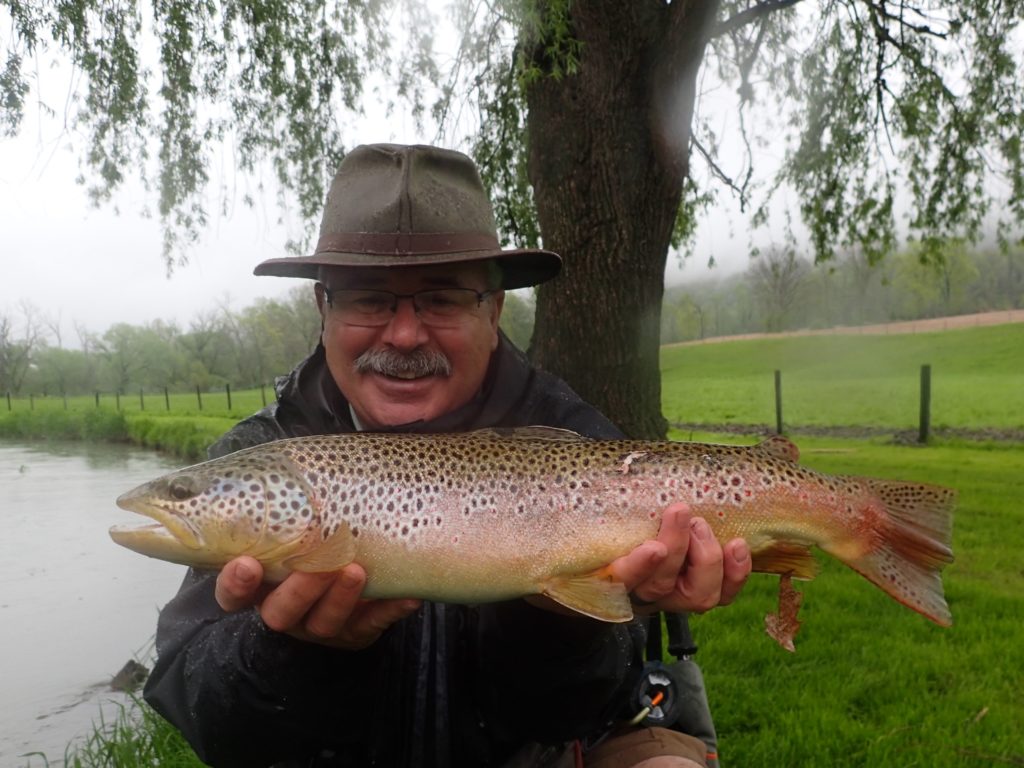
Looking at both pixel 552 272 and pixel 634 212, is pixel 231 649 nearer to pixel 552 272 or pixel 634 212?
pixel 552 272

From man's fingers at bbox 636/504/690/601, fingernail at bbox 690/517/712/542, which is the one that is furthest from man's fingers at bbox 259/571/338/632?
fingernail at bbox 690/517/712/542

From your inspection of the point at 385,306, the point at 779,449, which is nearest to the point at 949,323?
the point at 779,449

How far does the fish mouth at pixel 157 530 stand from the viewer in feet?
6.44

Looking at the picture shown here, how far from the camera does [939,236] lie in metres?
10.8

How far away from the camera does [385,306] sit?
2.74 metres

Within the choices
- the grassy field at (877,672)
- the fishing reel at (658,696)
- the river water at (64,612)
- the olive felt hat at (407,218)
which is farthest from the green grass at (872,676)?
the river water at (64,612)

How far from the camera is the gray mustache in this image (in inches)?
105

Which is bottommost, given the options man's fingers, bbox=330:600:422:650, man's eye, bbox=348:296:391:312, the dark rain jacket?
the dark rain jacket

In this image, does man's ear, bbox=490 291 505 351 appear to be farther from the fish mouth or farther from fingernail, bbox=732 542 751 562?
the fish mouth

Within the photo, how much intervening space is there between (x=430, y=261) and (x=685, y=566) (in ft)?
4.15

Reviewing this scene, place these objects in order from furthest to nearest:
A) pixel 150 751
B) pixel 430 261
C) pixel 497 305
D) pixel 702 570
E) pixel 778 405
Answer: pixel 778 405
pixel 150 751
pixel 497 305
pixel 430 261
pixel 702 570

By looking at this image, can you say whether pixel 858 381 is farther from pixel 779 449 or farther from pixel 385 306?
pixel 385 306

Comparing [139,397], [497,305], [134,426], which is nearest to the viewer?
[497,305]

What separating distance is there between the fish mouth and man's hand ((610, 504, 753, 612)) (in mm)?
1140
